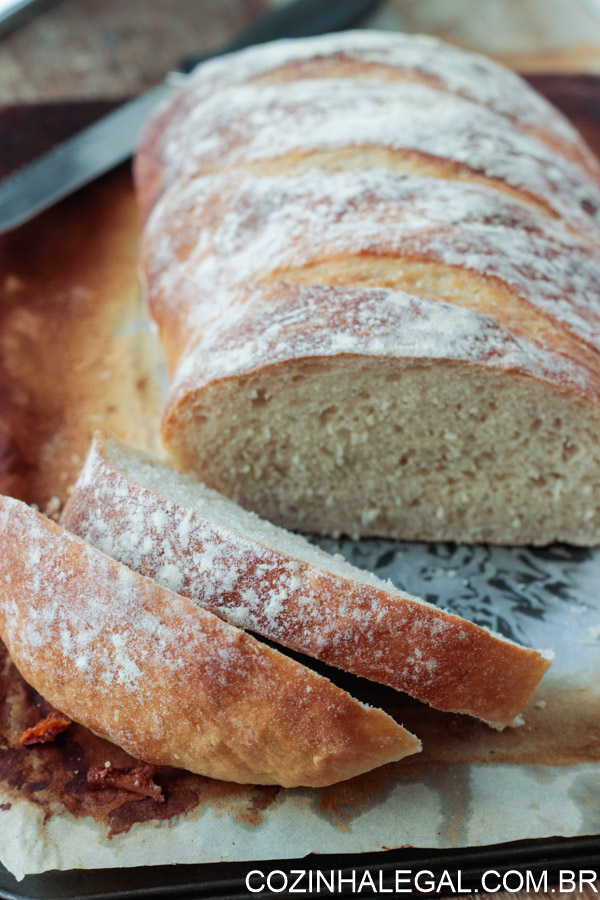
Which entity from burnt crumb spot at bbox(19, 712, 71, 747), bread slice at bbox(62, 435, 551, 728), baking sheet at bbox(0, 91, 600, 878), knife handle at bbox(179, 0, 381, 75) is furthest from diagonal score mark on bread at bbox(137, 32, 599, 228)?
burnt crumb spot at bbox(19, 712, 71, 747)

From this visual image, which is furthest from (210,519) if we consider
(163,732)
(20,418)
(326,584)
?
(20,418)

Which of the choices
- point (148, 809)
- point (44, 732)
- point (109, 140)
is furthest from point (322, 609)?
point (109, 140)

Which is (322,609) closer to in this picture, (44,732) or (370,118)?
(44,732)

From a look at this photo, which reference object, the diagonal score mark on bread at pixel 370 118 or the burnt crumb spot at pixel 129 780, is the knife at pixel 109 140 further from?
the burnt crumb spot at pixel 129 780

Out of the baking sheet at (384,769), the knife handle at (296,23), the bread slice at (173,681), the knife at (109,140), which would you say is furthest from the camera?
the knife handle at (296,23)

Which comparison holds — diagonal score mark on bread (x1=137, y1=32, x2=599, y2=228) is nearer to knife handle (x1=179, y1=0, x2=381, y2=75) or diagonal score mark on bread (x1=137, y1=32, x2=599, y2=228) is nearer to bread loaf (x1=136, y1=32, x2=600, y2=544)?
bread loaf (x1=136, y1=32, x2=600, y2=544)

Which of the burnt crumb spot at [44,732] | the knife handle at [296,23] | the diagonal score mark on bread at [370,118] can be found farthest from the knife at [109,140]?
the burnt crumb spot at [44,732]
